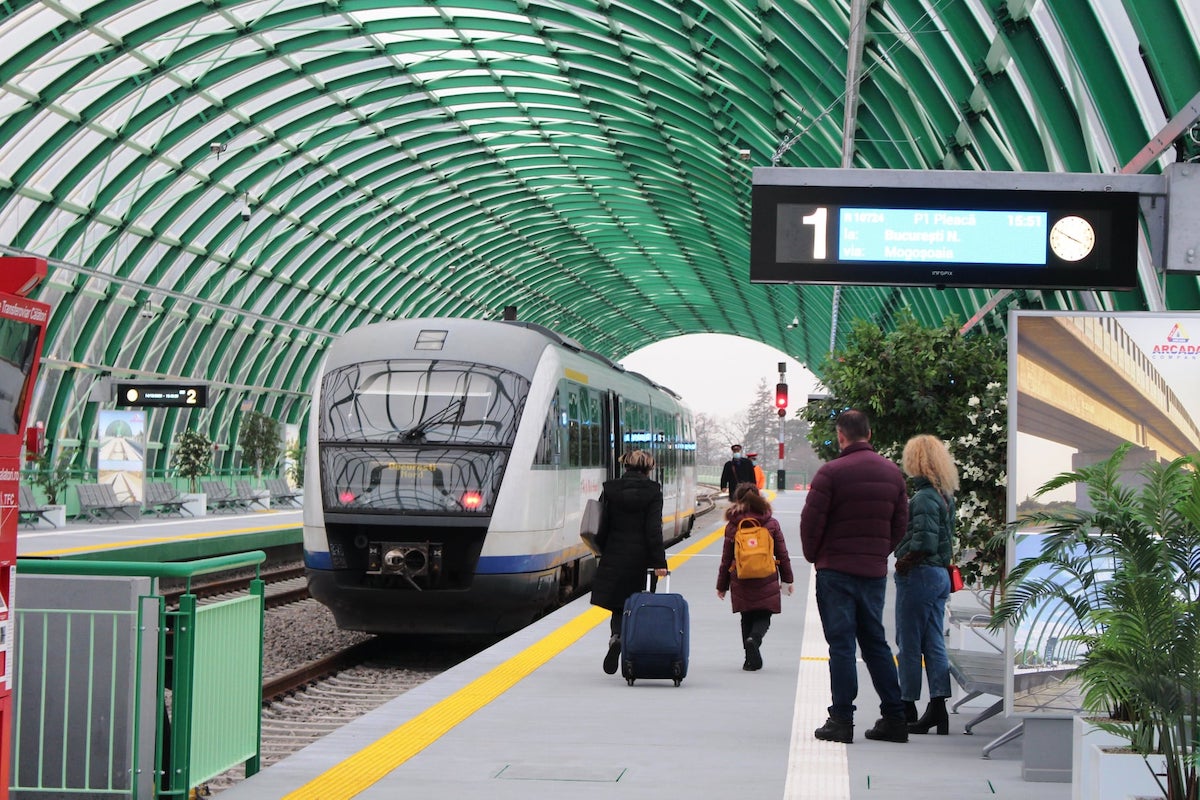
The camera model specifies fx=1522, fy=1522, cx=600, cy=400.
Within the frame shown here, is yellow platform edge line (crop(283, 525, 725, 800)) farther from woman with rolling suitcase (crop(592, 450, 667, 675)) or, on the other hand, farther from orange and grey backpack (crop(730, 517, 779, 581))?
orange and grey backpack (crop(730, 517, 779, 581))

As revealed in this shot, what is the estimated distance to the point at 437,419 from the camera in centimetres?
1473

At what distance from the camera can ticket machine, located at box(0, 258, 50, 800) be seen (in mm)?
4941

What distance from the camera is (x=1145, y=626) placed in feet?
16.9

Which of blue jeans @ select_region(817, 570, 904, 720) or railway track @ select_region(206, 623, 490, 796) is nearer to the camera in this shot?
blue jeans @ select_region(817, 570, 904, 720)

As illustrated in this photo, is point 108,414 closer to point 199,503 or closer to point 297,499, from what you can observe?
point 199,503

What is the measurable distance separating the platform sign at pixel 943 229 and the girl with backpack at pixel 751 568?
7.38 feet

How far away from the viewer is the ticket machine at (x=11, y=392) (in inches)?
195

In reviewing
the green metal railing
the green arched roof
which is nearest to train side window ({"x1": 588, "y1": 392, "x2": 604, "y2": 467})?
the green arched roof

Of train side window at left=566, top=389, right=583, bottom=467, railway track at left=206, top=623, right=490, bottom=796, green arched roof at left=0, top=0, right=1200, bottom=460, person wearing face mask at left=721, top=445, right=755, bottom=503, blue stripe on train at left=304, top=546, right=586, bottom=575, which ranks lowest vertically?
railway track at left=206, top=623, right=490, bottom=796

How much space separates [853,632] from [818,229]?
99.8 inches

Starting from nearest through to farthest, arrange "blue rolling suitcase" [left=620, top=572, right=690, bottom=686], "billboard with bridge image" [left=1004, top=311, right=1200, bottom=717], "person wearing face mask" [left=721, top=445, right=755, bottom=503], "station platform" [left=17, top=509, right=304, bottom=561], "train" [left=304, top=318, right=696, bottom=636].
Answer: "billboard with bridge image" [left=1004, top=311, right=1200, bottom=717], "blue rolling suitcase" [left=620, top=572, right=690, bottom=686], "train" [left=304, top=318, right=696, bottom=636], "station platform" [left=17, top=509, right=304, bottom=561], "person wearing face mask" [left=721, top=445, right=755, bottom=503]

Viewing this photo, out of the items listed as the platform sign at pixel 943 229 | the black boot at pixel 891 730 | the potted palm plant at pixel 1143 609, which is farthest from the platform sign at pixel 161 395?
the potted palm plant at pixel 1143 609

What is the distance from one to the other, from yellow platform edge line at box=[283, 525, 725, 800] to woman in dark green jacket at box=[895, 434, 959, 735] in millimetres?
2439

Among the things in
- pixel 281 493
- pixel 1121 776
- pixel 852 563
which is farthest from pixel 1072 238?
pixel 281 493
